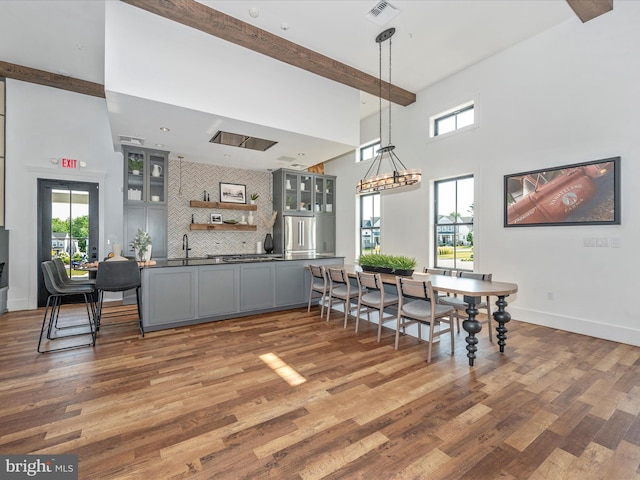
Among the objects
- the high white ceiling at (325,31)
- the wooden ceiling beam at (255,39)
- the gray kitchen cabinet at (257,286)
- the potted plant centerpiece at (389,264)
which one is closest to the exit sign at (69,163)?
the high white ceiling at (325,31)

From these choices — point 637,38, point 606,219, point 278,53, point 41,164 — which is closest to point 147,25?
point 278,53

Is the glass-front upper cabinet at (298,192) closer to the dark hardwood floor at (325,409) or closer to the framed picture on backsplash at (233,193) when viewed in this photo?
the framed picture on backsplash at (233,193)

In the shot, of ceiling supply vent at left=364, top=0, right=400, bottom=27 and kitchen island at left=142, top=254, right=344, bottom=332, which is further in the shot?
kitchen island at left=142, top=254, right=344, bottom=332

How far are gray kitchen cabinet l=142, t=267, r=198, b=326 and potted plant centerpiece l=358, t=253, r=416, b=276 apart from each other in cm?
239

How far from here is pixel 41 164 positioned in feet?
17.1

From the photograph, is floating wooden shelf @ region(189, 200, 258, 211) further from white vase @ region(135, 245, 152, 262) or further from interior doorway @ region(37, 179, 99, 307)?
white vase @ region(135, 245, 152, 262)

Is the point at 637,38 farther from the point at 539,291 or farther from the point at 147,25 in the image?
the point at 147,25

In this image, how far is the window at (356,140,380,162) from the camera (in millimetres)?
7082

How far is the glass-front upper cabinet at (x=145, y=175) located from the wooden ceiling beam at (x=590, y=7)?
640 centimetres

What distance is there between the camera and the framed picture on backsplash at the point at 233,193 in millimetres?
6750

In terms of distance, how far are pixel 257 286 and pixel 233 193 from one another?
301 centimetres

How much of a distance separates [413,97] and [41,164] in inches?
271

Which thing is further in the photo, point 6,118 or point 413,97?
point 413,97

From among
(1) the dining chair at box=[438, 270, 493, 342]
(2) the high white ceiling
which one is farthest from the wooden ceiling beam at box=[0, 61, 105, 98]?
(1) the dining chair at box=[438, 270, 493, 342]
